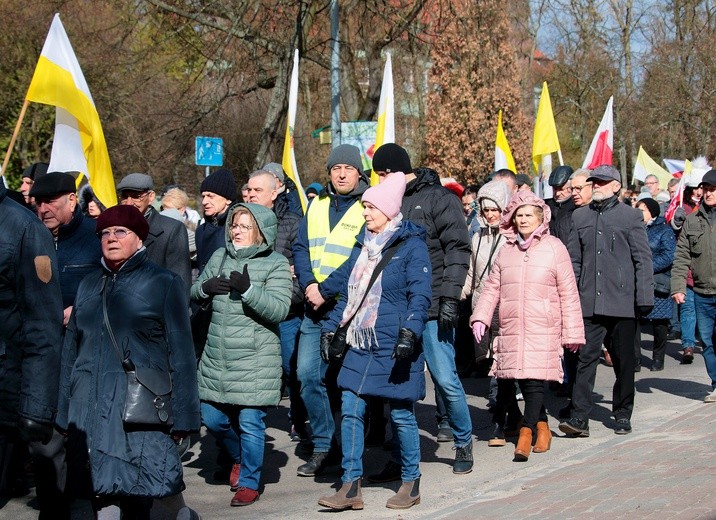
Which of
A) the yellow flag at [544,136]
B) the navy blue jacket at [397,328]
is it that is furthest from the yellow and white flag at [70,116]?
the yellow flag at [544,136]

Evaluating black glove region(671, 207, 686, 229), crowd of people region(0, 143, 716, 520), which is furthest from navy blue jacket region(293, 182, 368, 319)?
black glove region(671, 207, 686, 229)

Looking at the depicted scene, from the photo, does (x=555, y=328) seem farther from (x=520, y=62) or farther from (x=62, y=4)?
(x=520, y=62)

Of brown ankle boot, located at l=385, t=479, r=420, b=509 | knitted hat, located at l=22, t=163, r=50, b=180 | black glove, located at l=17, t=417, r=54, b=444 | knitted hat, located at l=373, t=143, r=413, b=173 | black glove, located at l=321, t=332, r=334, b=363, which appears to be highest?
knitted hat, located at l=373, t=143, r=413, b=173

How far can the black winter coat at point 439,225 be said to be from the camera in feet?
24.6

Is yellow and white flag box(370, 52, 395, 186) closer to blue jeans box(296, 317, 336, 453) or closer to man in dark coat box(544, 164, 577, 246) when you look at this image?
man in dark coat box(544, 164, 577, 246)

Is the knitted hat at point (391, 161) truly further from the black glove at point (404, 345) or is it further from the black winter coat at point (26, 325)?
the black winter coat at point (26, 325)

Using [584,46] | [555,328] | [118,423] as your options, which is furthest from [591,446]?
[584,46]

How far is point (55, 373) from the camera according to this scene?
4.68 meters

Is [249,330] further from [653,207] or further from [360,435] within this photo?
[653,207]

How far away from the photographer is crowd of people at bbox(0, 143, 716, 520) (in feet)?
16.2

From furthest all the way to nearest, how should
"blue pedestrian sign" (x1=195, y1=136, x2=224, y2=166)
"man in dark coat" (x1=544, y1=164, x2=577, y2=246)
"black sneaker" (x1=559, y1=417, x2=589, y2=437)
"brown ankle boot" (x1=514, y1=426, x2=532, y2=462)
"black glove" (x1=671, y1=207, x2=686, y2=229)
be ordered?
1. "blue pedestrian sign" (x1=195, y1=136, x2=224, y2=166)
2. "black glove" (x1=671, y1=207, x2=686, y2=229)
3. "man in dark coat" (x1=544, y1=164, x2=577, y2=246)
4. "black sneaker" (x1=559, y1=417, x2=589, y2=437)
5. "brown ankle boot" (x1=514, y1=426, x2=532, y2=462)

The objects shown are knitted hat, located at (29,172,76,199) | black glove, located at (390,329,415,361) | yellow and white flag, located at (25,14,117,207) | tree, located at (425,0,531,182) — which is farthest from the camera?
tree, located at (425,0,531,182)

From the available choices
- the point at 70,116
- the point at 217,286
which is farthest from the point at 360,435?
the point at 70,116

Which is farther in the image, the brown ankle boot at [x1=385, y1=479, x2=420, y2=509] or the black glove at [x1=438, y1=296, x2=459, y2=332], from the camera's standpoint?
the black glove at [x1=438, y1=296, x2=459, y2=332]
